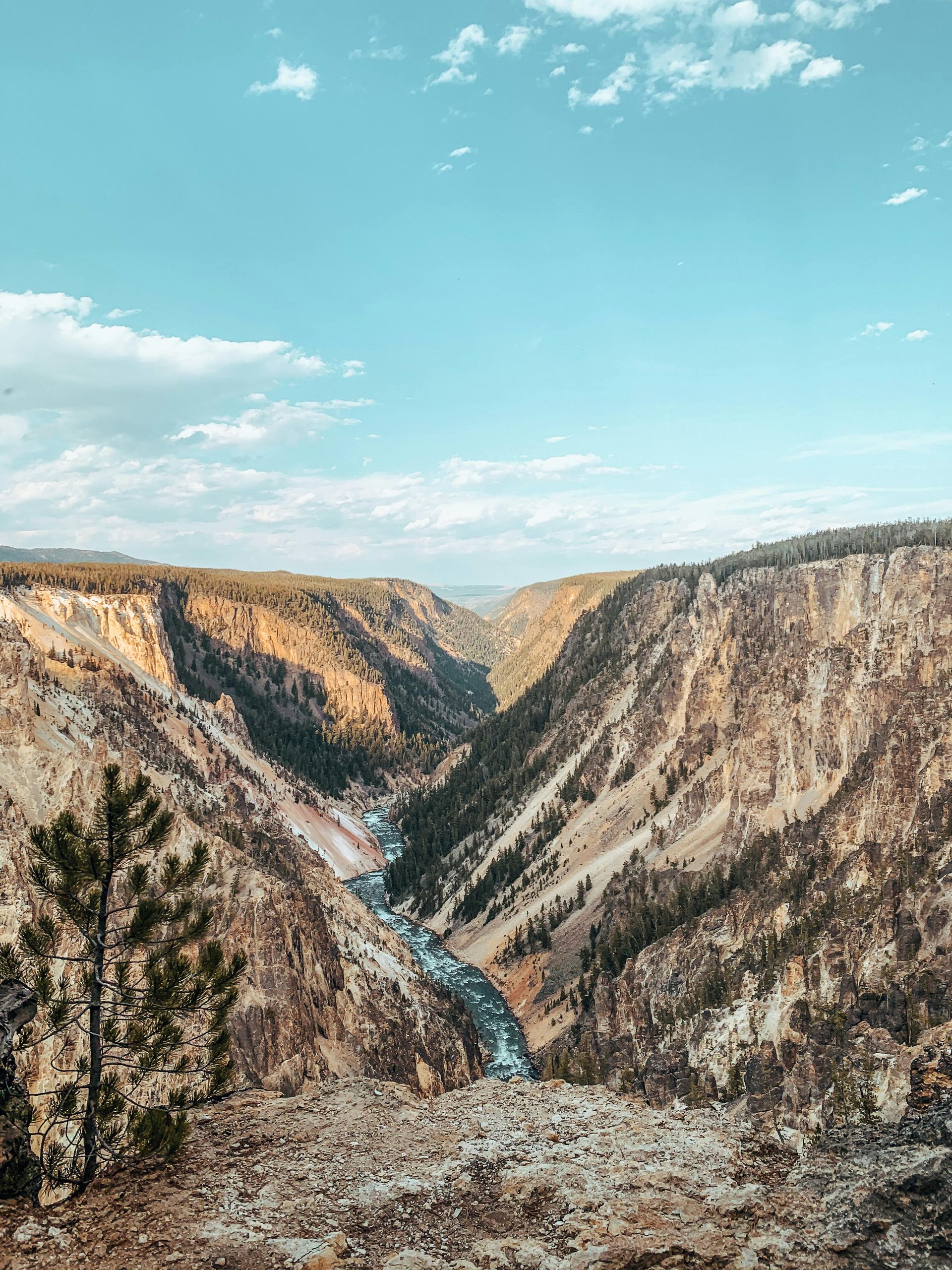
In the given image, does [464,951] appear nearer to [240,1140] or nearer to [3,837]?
[3,837]

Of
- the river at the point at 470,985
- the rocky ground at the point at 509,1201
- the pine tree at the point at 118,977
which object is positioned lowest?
the river at the point at 470,985

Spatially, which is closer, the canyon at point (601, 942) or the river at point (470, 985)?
the canyon at point (601, 942)

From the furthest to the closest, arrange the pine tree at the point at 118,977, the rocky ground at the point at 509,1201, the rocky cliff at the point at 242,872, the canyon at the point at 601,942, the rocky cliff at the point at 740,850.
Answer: the rocky cliff at the point at 242,872
the rocky cliff at the point at 740,850
the pine tree at the point at 118,977
the canyon at the point at 601,942
the rocky ground at the point at 509,1201

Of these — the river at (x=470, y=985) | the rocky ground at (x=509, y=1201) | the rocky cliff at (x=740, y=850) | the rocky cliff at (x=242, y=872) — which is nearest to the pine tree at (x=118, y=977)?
the rocky ground at (x=509, y=1201)

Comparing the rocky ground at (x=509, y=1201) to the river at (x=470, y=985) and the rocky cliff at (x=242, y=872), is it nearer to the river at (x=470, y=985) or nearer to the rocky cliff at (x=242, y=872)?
the rocky cliff at (x=242, y=872)

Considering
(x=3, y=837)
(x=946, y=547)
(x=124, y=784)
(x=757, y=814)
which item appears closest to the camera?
(x=124, y=784)

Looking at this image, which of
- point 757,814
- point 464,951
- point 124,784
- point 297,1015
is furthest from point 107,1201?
point 464,951

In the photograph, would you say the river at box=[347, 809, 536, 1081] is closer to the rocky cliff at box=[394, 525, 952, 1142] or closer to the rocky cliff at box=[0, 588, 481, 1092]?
the rocky cliff at box=[394, 525, 952, 1142]
